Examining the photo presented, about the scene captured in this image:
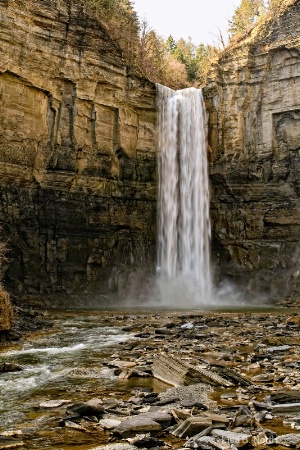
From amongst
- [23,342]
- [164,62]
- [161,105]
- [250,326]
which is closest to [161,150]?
[161,105]

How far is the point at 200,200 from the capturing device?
28.5 meters

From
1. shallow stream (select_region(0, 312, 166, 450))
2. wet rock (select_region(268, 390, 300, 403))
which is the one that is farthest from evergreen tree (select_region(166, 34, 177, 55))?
wet rock (select_region(268, 390, 300, 403))

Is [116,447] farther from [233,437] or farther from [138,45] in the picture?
[138,45]

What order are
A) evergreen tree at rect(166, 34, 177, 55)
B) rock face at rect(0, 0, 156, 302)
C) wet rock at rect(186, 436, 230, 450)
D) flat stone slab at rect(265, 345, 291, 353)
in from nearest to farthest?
wet rock at rect(186, 436, 230, 450)
flat stone slab at rect(265, 345, 291, 353)
rock face at rect(0, 0, 156, 302)
evergreen tree at rect(166, 34, 177, 55)

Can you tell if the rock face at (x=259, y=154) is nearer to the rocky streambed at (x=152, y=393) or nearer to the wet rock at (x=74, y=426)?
the rocky streambed at (x=152, y=393)

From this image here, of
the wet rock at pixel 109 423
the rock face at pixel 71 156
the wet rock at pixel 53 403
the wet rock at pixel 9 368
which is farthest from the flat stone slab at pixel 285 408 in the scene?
the rock face at pixel 71 156

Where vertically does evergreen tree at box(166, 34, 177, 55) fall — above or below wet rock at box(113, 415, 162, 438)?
above

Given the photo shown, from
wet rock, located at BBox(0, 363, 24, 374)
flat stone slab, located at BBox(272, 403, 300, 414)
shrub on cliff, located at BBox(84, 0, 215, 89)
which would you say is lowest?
wet rock, located at BBox(0, 363, 24, 374)

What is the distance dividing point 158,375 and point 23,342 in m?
4.99

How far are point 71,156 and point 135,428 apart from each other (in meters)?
21.9

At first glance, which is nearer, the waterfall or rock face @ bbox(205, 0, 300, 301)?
rock face @ bbox(205, 0, 300, 301)

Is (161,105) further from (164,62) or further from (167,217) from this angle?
(164,62)

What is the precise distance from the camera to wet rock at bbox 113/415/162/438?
462 cm

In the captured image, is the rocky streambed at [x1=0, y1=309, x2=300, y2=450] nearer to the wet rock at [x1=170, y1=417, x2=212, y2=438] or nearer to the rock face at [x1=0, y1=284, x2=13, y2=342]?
the wet rock at [x1=170, y1=417, x2=212, y2=438]
